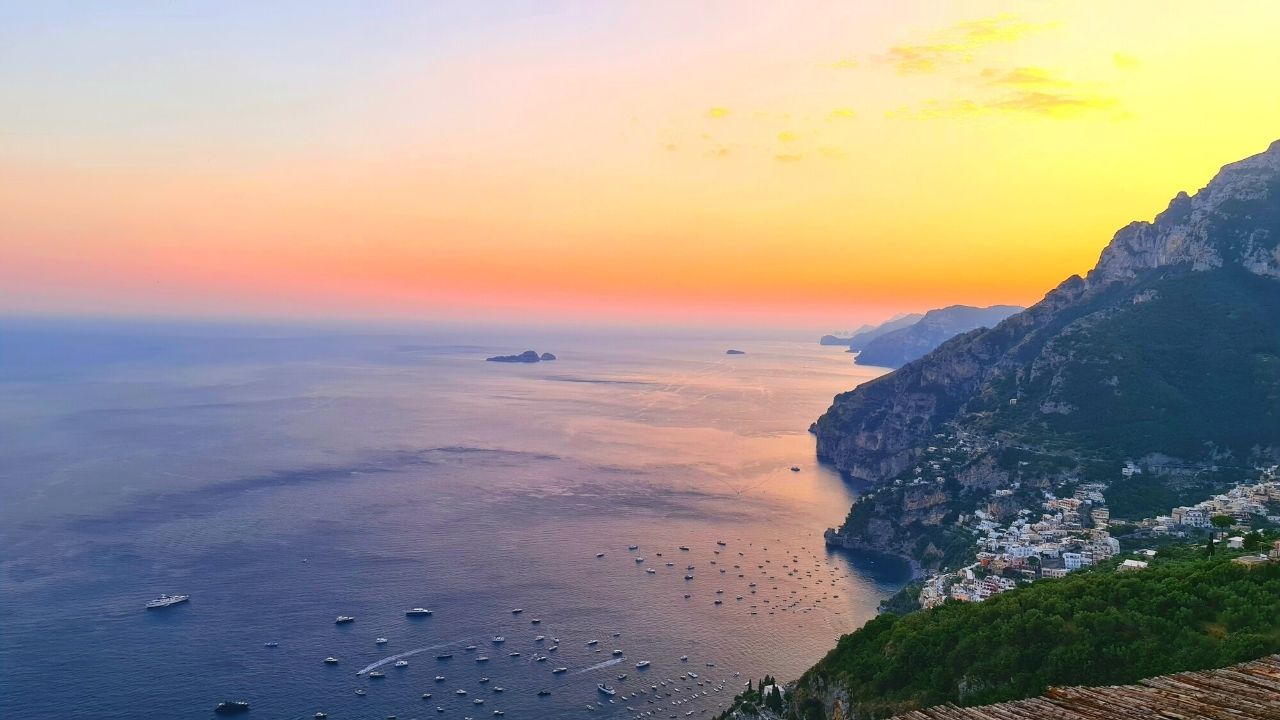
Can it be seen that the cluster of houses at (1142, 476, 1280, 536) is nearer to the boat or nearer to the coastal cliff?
the coastal cliff

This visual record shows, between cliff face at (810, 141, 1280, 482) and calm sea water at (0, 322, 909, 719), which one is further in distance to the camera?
cliff face at (810, 141, 1280, 482)

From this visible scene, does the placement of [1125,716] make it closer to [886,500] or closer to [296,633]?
[296,633]

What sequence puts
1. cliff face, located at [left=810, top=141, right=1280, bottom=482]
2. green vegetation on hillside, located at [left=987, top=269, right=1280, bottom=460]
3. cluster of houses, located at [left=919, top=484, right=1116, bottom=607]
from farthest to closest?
cliff face, located at [left=810, top=141, right=1280, bottom=482] → green vegetation on hillside, located at [left=987, top=269, right=1280, bottom=460] → cluster of houses, located at [left=919, top=484, right=1116, bottom=607]

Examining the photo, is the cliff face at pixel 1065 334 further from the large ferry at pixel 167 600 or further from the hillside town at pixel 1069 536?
the large ferry at pixel 167 600

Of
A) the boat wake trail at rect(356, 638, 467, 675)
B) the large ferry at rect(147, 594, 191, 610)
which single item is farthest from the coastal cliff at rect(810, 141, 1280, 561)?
the large ferry at rect(147, 594, 191, 610)

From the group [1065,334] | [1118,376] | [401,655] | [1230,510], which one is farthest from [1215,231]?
[401,655]

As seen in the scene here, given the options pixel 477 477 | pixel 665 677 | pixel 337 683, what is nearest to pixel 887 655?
pixel 665 677

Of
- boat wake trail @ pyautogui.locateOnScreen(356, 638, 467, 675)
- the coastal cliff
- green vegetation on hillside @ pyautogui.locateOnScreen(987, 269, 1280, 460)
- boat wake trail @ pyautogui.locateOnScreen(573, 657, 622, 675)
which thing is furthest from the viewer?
the coastal cliff
